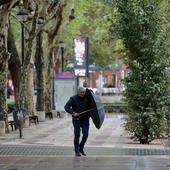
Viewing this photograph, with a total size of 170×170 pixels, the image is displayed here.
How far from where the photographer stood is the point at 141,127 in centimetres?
2009

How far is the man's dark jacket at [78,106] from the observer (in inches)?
617

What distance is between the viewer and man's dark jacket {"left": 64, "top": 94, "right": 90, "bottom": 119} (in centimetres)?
1568

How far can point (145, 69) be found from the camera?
2020 cm

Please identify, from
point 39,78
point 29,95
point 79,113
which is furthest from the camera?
point 39,78

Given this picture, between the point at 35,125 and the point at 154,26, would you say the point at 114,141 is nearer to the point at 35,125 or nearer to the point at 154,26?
the point at 154,26

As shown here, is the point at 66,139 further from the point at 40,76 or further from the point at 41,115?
the point at 40,76

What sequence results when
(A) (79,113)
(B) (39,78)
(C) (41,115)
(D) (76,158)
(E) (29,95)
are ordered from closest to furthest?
(D) (76,158), (A) (79,113), (E) (29,95), (C) (41,115), (B) (39,78)

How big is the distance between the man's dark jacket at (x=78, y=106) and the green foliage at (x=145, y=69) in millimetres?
4550

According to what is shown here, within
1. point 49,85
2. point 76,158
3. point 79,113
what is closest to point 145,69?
point 79,113

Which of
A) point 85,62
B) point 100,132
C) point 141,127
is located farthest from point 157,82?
point 85,62

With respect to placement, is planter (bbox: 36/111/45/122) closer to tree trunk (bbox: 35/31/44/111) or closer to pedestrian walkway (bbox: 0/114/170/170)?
tree trunk (bbox: 35/31/44/111)

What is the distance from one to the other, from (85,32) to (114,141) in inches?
1581

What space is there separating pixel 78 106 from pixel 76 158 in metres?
1.35

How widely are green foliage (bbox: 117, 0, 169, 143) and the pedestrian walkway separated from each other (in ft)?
2.17
